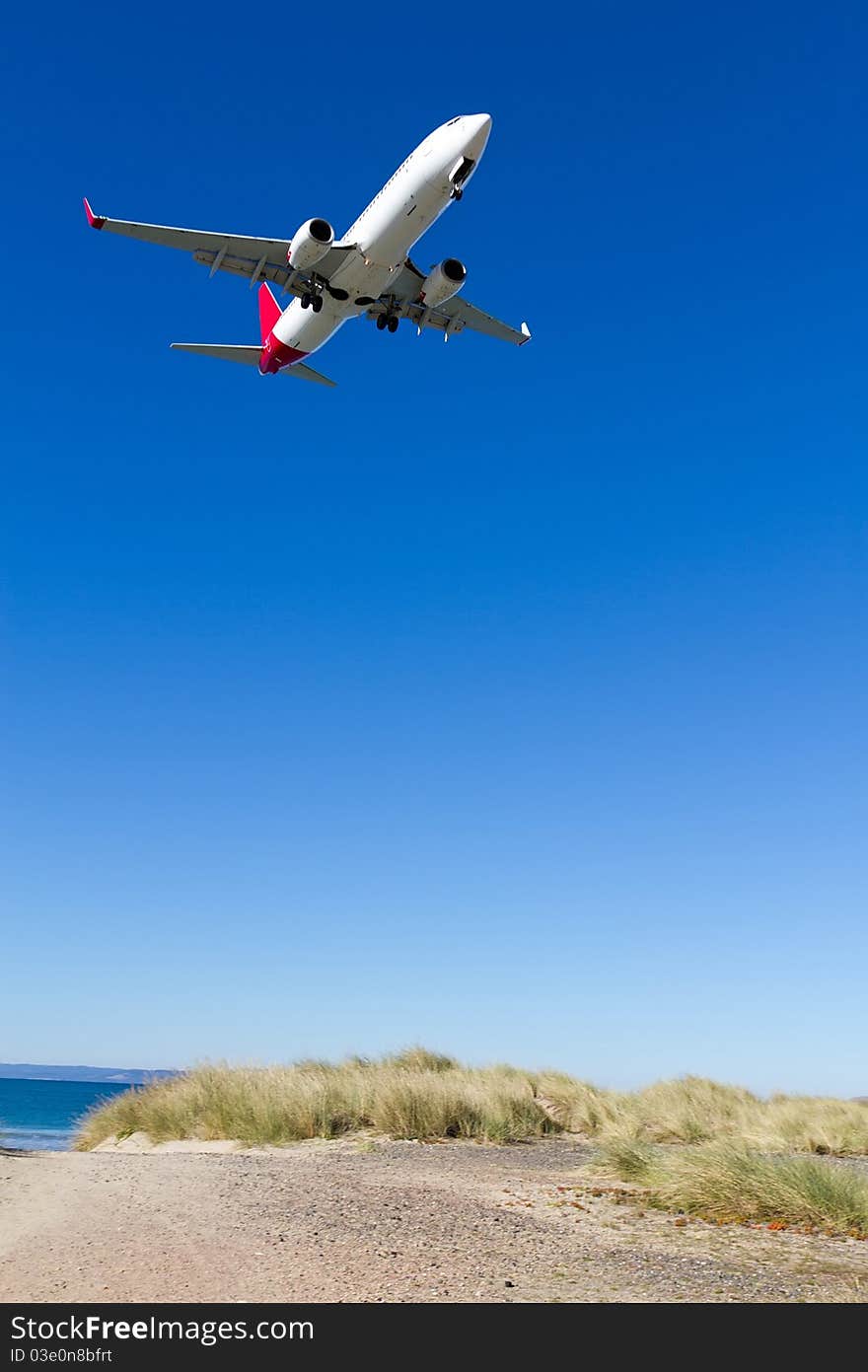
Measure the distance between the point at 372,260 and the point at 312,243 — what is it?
5.13 ft

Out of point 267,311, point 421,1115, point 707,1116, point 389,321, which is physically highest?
point 267,311

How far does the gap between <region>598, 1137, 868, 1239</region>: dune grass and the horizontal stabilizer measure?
28.5m

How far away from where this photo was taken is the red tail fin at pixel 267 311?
37.5m

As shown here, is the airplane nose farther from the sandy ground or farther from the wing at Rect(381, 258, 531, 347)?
the sandy ground

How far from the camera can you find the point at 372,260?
2567 cm

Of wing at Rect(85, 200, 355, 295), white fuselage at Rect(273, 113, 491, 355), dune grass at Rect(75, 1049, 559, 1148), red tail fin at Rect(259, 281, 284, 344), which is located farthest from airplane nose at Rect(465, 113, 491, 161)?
dune grass at Rect(75, 1049, 559, 1148)

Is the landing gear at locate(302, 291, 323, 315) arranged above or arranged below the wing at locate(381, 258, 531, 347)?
below

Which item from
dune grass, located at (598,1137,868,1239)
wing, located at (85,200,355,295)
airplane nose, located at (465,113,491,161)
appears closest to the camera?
dune grass, located at (598,1137,868,1239)

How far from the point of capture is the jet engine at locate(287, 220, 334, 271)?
25.6 metres

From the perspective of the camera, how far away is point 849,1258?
28.5ft

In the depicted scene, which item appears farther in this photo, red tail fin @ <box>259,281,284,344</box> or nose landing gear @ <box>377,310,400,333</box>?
red tail fin @ <box>259,281,284,344</box>

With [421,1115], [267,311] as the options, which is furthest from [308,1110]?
[267,311]

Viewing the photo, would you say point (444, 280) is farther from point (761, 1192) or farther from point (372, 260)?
point (761, 1192)
